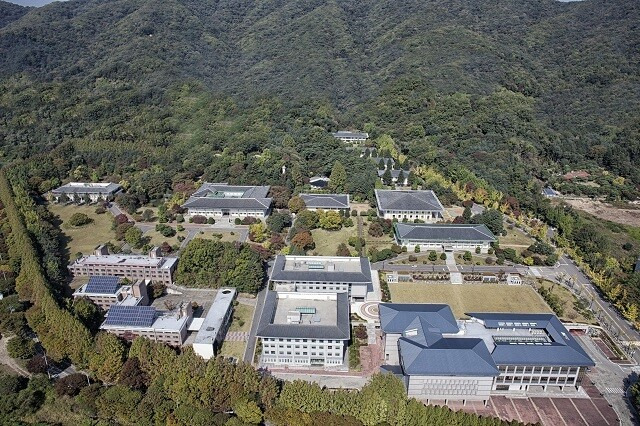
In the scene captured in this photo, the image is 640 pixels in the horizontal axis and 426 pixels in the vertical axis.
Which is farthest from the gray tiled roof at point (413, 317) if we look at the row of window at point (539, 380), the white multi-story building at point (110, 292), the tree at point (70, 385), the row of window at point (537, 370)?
the tree at point (70, 385)

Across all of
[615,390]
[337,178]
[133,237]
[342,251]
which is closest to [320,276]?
[342,251]

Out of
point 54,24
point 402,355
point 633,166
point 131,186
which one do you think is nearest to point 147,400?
point 402,355

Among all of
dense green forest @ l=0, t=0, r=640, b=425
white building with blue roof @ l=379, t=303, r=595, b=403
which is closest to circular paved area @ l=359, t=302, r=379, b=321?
white building with blue roof @ l=379, t=303, r=595, b=403

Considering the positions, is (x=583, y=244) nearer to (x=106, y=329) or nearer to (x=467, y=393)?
(x=467, y=393)

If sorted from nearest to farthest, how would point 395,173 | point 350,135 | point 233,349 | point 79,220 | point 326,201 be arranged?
point 233,349
point 79,220
point 326,201
point 395,173
point 350,135

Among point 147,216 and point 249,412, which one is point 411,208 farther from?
point 249,412
